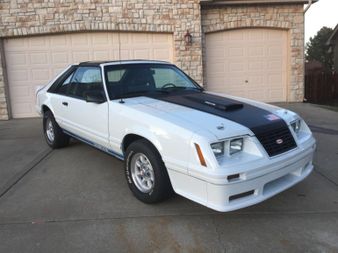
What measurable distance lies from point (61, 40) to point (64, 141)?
5359mm

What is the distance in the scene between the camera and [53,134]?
645 cm

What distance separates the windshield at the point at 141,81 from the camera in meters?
4.72

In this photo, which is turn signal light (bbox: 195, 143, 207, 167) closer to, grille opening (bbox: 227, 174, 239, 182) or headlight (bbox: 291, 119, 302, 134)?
grille opening (bbox: 227, 174, 239, 182)

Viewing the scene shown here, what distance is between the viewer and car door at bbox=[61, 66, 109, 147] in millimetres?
4707

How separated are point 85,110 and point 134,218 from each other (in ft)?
6.49

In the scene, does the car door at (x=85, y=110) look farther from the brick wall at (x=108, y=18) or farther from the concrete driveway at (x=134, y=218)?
the brick wall at (x=108, y=18)

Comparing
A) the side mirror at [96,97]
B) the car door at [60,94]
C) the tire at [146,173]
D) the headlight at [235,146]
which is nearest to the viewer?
the headlight at [235,146]

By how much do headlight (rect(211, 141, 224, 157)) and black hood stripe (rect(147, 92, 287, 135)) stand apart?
40 cm

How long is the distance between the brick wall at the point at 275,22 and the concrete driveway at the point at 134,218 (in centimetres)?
710

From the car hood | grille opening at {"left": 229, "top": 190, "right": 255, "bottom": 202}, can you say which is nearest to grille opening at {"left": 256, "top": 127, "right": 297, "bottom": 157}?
the car hood

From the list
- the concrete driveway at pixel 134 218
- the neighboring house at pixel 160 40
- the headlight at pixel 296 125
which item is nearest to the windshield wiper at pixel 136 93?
the concrete driveway at pixel 134 218

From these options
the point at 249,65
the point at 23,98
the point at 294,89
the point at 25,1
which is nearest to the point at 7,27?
the point at 25,1

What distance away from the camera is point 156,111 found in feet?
12.9

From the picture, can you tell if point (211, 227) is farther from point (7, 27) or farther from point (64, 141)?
point (7, 27)
